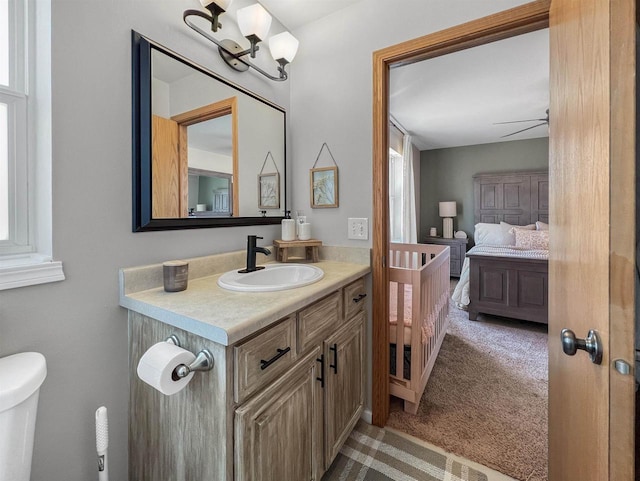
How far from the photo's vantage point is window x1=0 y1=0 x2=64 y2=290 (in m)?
0.86

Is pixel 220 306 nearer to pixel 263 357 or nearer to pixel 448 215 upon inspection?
pixel 263 357

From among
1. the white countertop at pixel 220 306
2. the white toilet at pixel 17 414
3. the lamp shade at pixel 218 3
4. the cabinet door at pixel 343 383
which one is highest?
the lamp shade at pixel 218 3

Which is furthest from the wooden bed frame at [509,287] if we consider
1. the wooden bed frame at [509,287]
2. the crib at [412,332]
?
the crib at [412,332]

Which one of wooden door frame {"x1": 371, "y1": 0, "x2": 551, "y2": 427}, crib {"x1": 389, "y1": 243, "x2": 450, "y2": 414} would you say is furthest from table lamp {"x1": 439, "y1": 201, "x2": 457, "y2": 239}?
wooden door frame {"x1": 371, "y1": 0, "x2": 551, "y2": 427}

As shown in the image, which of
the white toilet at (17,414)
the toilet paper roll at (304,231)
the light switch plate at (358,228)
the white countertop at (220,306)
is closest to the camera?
the white toilet at (17,414)

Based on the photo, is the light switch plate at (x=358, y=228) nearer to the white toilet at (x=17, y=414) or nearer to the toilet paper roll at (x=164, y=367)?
the toilet paper roll at (x=164, y=367)

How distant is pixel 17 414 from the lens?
68 cm

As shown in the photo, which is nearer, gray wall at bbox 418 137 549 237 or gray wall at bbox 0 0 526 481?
gray wall at bbox 0 0 526 481

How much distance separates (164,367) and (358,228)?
1.17 metres

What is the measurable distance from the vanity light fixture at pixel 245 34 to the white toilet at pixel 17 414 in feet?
4.48

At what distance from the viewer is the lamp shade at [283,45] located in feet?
5.02

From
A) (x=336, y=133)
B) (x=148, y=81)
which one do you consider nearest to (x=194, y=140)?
(x=148, y=81)

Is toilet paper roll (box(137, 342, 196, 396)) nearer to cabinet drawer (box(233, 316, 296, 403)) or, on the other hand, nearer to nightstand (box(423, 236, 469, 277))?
cabinet drawer (box(233, 316, 296, 403))

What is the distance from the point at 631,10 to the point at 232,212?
1430 millimetres
